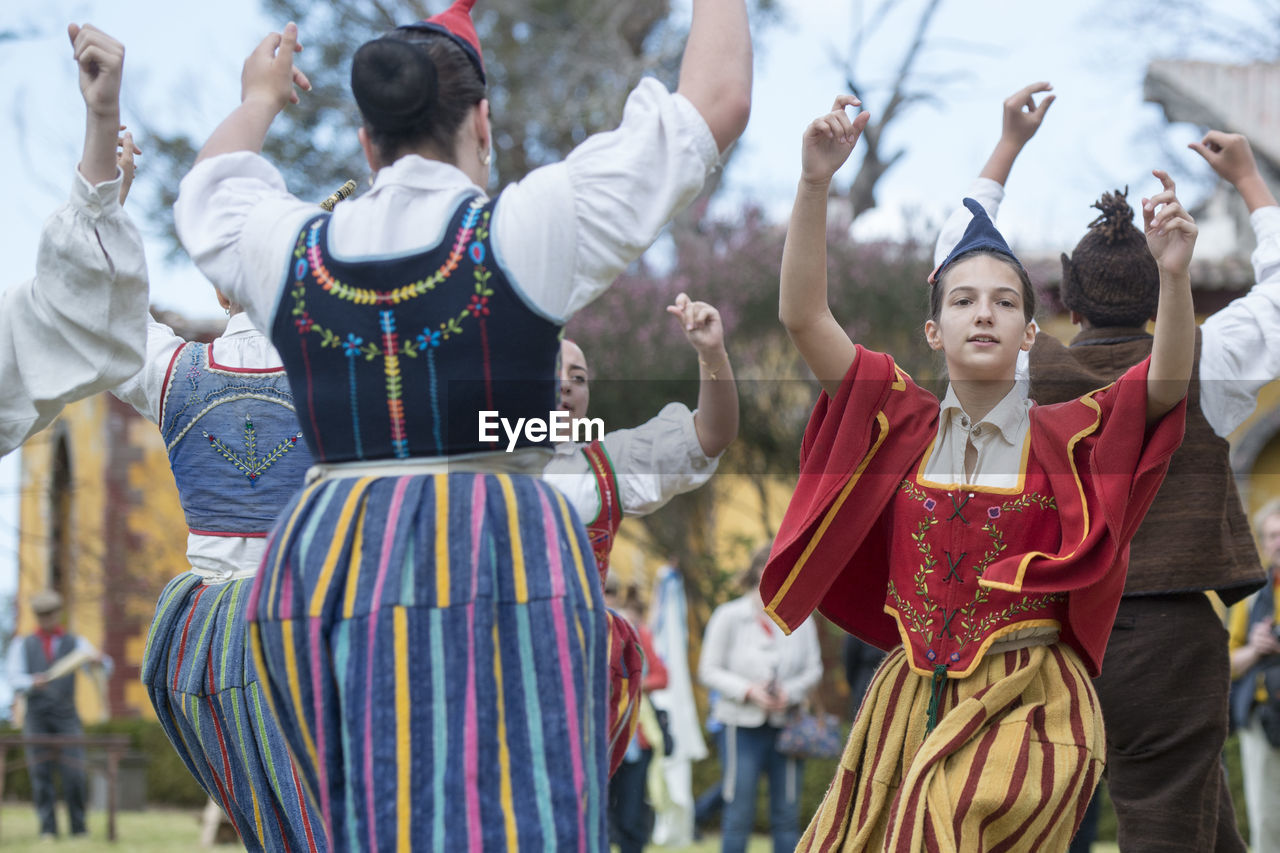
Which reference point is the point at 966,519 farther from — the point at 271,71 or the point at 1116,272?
the point at 271,71

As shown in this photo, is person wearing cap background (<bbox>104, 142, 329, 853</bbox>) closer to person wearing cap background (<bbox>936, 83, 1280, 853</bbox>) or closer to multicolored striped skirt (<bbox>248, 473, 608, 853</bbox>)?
multicolored striped skirt (<bbox>248, 473, 608, 853</bbox>)

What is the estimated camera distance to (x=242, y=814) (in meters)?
3.59

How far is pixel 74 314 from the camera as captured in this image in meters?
2.76

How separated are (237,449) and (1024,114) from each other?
2359 millimetres

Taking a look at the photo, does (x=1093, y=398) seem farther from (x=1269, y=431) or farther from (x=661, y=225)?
(x=1269, y=431)

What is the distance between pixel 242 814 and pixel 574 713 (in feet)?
5.15

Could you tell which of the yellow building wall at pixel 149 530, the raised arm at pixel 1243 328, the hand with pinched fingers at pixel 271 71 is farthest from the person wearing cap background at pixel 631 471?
the yellow building wall at pixel 149 530

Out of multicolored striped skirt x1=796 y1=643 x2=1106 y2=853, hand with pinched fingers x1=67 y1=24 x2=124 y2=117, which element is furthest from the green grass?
hand with pinched fingers x1=67 y1=24 x2=124 y2=117

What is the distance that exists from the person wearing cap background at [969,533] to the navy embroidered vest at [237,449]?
4.10 feet

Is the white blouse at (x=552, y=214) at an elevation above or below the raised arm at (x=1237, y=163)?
below

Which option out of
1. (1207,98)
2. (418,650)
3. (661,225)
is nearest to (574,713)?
(418,650)

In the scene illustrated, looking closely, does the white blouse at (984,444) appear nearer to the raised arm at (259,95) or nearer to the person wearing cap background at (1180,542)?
the person wearing cap background at (1180,542)

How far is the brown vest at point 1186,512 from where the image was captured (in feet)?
13.3

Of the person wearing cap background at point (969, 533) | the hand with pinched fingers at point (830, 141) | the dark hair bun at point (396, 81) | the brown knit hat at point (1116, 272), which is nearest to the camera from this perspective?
the dark hair bun at point (396, 81)
